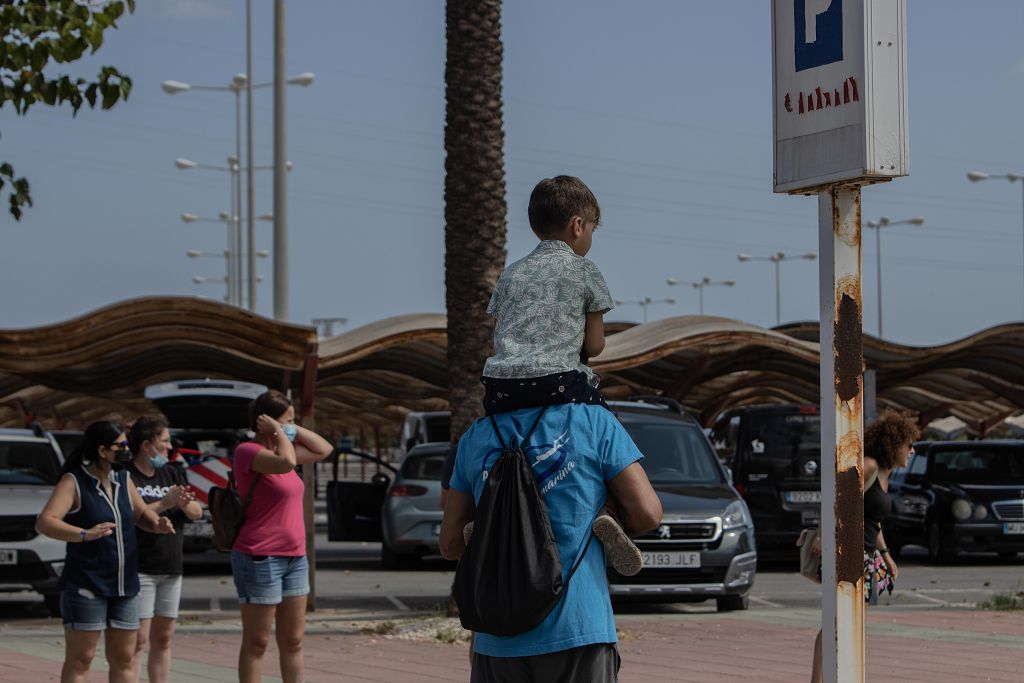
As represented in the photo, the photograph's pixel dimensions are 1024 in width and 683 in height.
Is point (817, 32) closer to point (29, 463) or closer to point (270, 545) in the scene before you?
point (270, 545)

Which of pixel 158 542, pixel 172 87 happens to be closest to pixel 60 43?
pixel 158 542

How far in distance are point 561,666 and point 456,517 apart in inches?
18.8

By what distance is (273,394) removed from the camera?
800cm

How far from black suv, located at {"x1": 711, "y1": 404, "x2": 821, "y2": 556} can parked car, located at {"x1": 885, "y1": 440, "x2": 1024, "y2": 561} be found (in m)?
1.35

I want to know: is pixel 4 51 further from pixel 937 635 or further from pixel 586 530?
pixel 937 635

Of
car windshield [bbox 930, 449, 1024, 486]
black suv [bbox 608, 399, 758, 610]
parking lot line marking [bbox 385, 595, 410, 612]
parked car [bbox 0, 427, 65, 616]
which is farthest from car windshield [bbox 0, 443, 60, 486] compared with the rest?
car windshield [bbox 930, 449, 1024, 486]

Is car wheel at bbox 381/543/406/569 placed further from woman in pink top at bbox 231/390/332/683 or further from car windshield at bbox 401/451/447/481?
woman in pink top at bbox 231/390/332/683

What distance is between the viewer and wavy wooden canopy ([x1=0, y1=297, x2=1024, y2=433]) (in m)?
19.0

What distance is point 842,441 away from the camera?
4.37 meters

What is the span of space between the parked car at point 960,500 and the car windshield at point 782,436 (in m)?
1.38

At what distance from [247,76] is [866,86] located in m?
35.0

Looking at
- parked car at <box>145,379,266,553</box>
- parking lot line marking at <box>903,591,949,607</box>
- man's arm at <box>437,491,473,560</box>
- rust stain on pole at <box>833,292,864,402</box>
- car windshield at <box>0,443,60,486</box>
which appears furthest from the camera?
parked car at <box>145,379,266,553</box>

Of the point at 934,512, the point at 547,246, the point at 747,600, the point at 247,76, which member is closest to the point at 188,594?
the point at 747,600

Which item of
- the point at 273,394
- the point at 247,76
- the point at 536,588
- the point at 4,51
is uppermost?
the point at 247,76
